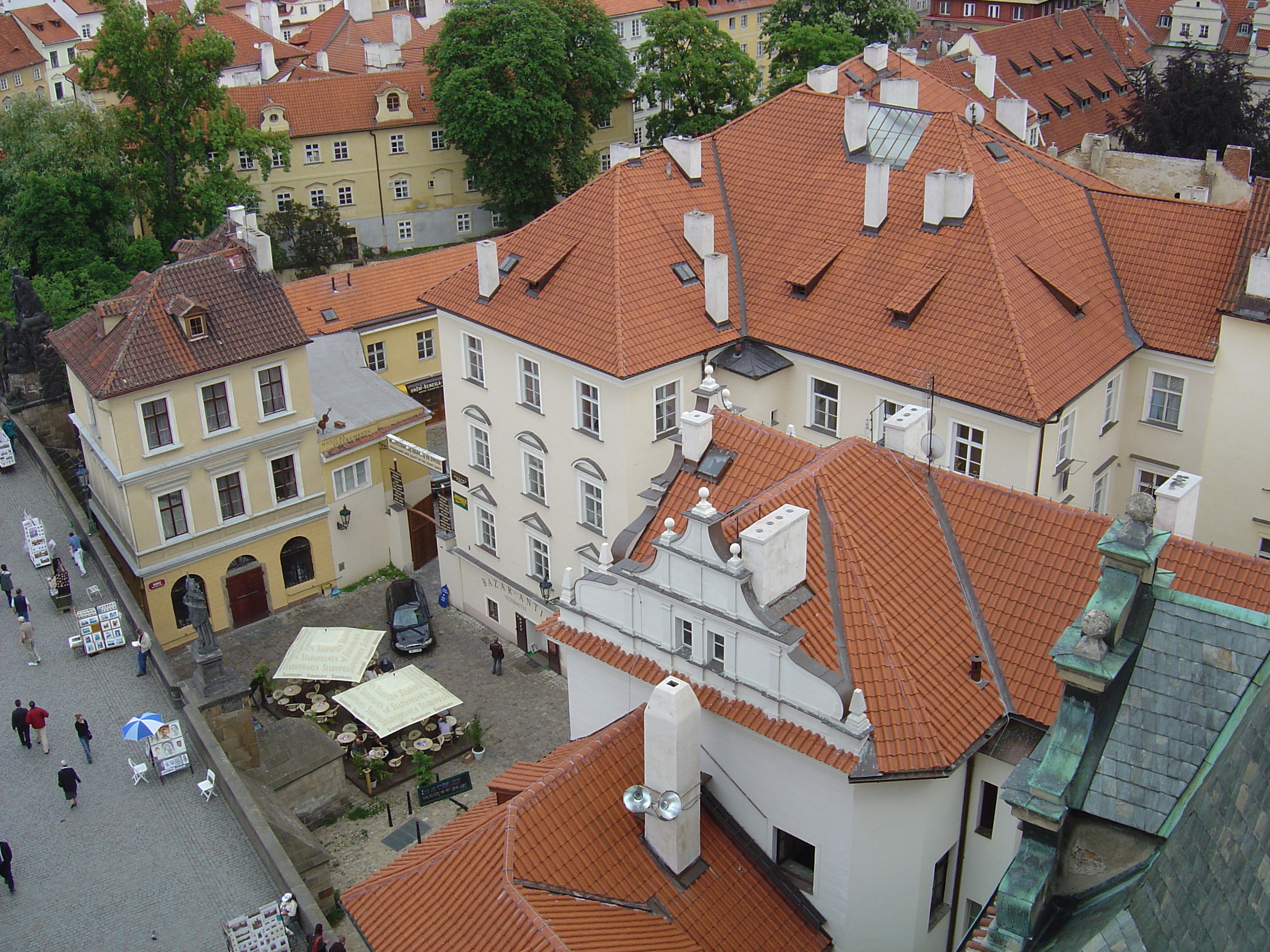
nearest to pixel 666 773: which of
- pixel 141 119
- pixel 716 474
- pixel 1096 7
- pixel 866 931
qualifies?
pixel 866 931

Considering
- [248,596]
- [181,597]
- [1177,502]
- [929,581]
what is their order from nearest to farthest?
[1177,502], [929,581], [181,597], [248,596]

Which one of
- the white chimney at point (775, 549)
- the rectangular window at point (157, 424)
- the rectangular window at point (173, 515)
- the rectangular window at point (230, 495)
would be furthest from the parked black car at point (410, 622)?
the white chimney at point (775, 549)

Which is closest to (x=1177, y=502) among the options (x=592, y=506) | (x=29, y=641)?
(x=592, y=506)

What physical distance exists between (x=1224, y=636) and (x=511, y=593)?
33.7m

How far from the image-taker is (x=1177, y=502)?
23.1 metres

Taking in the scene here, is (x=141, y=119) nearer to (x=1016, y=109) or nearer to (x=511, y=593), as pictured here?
(x=511, y=593)

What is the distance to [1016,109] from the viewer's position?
47125 mm

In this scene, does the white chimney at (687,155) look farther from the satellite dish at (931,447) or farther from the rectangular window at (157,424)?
the rectangular window at (157,424)

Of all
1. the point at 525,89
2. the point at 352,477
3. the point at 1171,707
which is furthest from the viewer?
the point at 525,89

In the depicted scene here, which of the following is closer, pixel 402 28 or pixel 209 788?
pixel 209 788

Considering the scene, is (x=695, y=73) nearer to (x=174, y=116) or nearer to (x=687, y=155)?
(x=174, y=116)

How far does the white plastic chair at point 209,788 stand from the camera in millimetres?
30125

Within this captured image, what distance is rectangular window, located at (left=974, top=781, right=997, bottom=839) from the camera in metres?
24.0

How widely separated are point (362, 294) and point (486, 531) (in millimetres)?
20111
